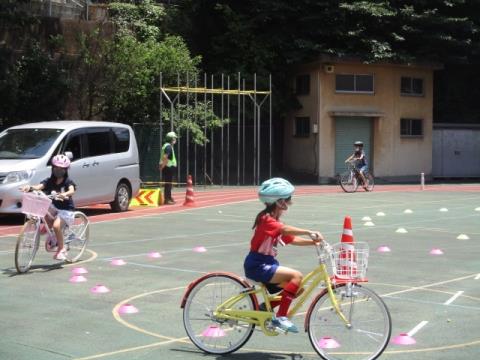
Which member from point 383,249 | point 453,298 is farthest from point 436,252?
point 453,298

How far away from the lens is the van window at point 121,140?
1847cm

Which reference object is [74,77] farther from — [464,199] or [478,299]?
[478,299]

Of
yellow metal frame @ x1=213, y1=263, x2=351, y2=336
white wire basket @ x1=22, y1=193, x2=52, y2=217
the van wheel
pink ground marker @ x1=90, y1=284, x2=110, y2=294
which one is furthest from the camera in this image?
the van wheel

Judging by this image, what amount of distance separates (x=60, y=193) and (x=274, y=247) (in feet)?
16.4

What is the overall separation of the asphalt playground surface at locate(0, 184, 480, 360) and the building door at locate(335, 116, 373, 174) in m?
13.9

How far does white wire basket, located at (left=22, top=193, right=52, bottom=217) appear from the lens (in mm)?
9961

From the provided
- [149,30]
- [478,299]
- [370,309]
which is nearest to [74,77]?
[149,30]

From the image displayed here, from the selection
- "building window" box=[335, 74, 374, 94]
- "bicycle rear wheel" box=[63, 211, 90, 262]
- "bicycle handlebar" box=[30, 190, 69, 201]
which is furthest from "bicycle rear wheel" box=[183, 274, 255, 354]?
"building window" box=[335, 74, 374, 94]

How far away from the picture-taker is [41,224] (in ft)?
34.2

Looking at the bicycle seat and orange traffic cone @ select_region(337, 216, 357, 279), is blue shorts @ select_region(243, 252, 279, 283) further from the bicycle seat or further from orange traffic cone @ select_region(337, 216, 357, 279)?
orange traffic cone @ select_region(337, 216, 357, 279)

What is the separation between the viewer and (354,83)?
3300 centimetres

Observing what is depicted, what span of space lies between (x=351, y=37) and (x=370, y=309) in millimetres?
28037

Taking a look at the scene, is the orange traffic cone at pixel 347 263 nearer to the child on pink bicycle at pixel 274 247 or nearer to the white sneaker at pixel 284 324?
the child on pink bicycle at pixel 274 247

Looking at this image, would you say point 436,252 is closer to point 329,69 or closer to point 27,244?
point 27,244
